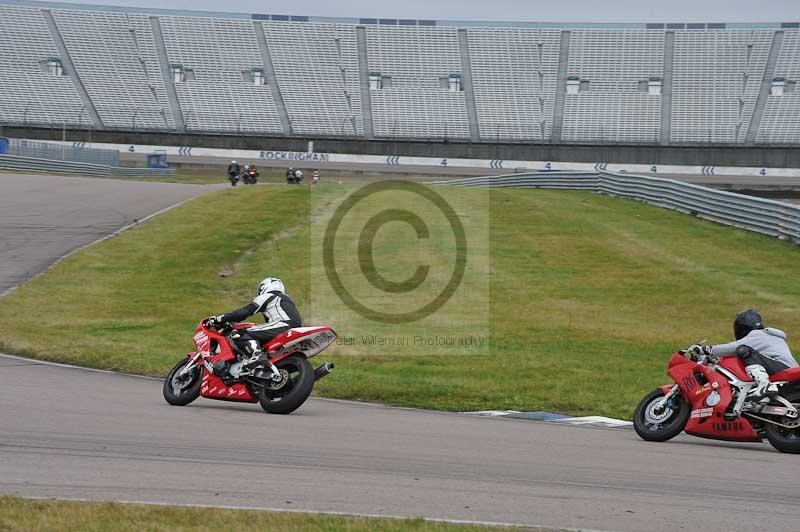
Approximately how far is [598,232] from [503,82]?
147 feet

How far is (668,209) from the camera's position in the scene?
33.9m

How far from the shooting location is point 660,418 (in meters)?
10.3

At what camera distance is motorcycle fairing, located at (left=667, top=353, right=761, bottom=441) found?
32.6 feet

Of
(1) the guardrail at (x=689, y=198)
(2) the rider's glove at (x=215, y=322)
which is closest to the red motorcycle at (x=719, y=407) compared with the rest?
(2) the rider's glove at (x=215, y=322)

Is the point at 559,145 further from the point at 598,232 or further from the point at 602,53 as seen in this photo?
the point at 598,232

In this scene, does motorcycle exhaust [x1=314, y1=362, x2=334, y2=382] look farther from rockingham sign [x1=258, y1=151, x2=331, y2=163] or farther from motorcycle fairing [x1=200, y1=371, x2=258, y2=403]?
rockingham sign [x1=258, y1=151, x2=331, y2=163]

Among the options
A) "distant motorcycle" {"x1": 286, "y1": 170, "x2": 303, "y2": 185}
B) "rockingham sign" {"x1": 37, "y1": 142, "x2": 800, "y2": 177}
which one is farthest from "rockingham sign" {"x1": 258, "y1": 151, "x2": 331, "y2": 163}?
"distant motorcycle" {"x1": 286, "y1": 170, "x2": 303, "y2": 185}

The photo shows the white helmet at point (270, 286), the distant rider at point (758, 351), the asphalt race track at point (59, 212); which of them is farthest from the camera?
the asphalt race track at point (59, 212)

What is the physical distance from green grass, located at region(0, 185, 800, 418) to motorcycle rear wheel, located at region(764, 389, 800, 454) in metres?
2.69

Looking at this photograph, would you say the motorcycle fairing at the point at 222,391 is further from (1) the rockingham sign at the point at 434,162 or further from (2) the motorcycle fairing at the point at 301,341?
(1) the rockingham sign at the point at 434,162

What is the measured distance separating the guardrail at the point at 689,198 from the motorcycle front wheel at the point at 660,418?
17.1m

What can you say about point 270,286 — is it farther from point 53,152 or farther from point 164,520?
point 53,152

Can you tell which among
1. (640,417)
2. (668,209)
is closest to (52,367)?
(640,417)

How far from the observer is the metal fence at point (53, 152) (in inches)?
2132
